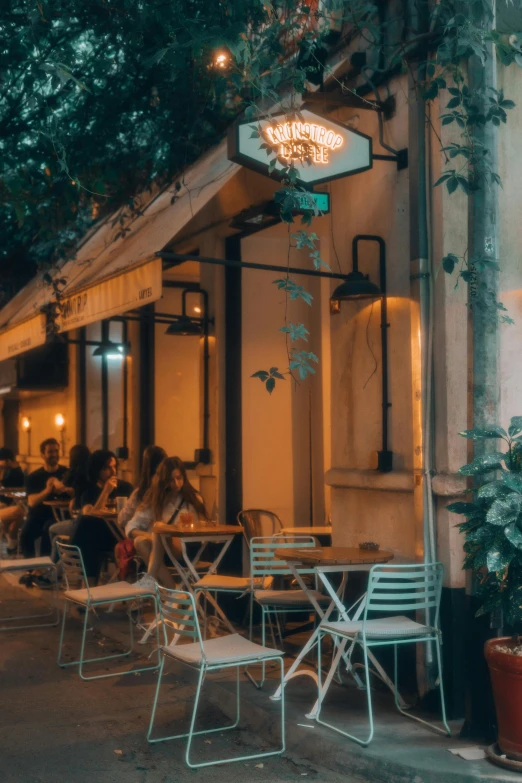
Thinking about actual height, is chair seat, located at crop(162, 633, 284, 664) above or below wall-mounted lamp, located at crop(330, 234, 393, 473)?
below

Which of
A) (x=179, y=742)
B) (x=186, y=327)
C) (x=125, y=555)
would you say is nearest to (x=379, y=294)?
(x=179, y=742)

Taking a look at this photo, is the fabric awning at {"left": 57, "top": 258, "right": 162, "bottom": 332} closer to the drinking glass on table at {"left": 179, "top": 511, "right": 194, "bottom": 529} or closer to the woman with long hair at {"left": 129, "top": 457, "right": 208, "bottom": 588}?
the woman with long hair at {"left": 129, "top": 457, "right": 208, "bottom": 588}

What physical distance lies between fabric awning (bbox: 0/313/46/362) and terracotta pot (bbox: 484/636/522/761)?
18.9ft

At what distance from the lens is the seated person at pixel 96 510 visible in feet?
32.3

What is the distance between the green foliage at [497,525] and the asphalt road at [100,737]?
1.30m

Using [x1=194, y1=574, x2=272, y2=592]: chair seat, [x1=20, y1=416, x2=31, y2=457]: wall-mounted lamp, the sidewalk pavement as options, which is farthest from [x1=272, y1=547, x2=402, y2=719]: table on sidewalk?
[x1=20, y1=416, x2=31, y2=457]: wall-mounted lamp

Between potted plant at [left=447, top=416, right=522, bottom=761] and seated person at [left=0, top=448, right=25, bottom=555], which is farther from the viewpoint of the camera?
seated person at [left=0, top=448, right=25, bottom=555]

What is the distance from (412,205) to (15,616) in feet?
19.6

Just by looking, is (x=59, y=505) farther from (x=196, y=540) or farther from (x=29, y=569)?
(x=196, y=540)

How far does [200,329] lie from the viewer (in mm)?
9766

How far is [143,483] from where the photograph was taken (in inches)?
348

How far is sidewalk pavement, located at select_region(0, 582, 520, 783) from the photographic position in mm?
4898

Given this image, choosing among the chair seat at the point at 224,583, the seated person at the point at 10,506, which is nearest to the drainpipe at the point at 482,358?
the chair seat at the point at 224,583

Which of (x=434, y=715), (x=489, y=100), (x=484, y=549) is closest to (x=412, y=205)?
(x=489, y=100)
